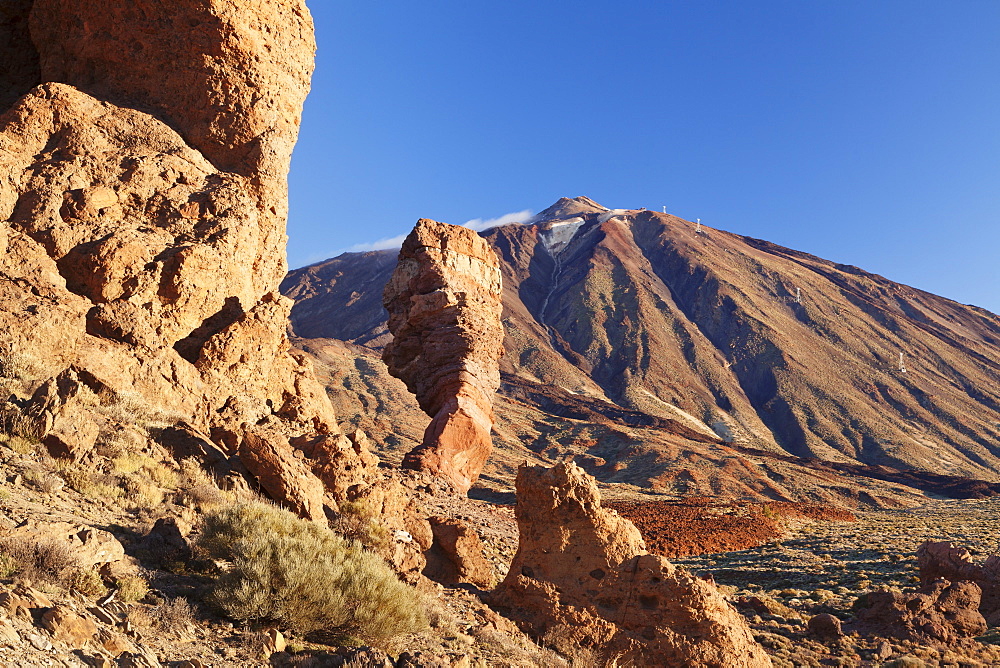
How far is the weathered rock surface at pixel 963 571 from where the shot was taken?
41.7ft

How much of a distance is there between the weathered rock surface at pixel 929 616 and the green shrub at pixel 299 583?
9.41 meters

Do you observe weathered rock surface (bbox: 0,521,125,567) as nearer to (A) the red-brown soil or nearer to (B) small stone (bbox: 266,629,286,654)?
(B) small stone (bbox: 266,629,286,654)

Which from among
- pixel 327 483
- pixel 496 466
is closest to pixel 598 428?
pixel 496 466

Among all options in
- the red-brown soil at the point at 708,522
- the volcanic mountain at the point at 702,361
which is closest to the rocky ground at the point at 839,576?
the red-brown soil at the point at 708,522

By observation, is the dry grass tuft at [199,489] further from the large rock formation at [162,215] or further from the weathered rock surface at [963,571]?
the weathered rock surface at [963,571]

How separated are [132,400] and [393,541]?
4.02m

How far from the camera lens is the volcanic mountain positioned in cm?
5572

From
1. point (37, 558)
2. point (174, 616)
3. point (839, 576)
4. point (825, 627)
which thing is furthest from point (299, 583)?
point (839, 576)

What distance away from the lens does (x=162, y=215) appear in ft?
36.9

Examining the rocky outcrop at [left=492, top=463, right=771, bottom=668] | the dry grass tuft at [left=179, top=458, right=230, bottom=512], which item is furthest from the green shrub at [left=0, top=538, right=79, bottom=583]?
the rocky outcrop at [left=492, top=463, right=771, bottom=668]

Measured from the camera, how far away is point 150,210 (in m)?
11.2

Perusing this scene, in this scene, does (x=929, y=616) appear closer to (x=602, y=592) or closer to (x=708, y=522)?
(x=602, y=592)

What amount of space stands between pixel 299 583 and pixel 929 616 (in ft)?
37.0

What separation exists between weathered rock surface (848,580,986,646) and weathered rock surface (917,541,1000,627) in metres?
0.46
